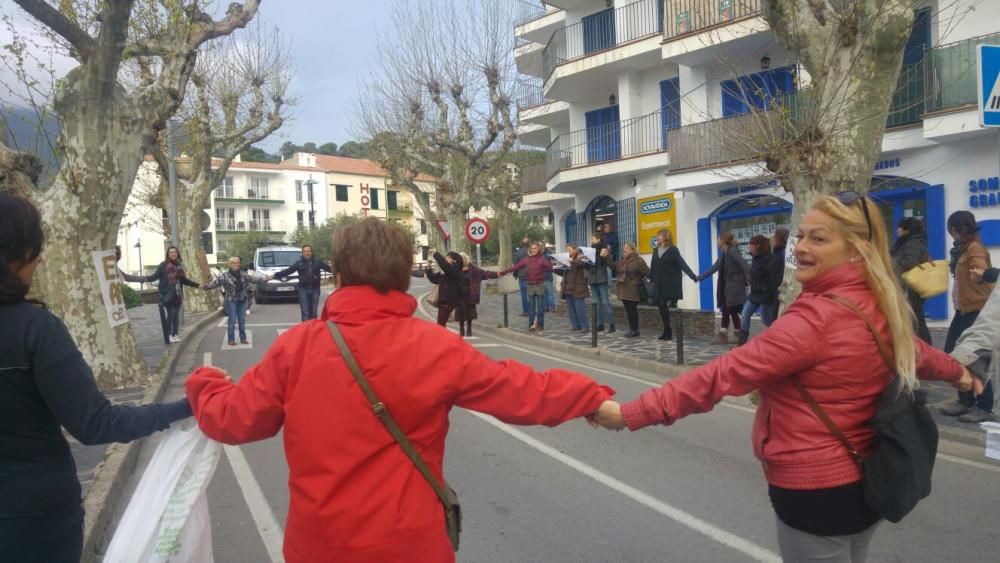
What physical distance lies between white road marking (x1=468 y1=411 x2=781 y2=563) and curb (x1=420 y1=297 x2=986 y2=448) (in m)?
3.06

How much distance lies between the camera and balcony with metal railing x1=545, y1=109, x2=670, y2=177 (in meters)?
21.5

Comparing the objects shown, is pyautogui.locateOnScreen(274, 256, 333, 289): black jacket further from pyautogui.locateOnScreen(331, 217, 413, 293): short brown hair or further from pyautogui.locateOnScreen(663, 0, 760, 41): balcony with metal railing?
pyautogui.locateOnScreen(331, 217, 413, 293): short brown hair

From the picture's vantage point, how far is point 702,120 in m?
19.5

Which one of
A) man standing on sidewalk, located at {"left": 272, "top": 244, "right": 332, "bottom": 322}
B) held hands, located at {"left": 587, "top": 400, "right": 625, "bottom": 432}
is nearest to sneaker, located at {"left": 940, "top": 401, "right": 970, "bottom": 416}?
held hands, located at {"left": 587, "top": 400, "right": 625, "bottom": 432}

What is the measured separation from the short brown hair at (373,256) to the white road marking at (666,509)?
3.06 metres

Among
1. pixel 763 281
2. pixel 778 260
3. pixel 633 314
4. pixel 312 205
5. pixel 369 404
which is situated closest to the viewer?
pixel 369 404

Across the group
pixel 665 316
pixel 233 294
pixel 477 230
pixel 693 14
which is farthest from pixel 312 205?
pixel 665 316

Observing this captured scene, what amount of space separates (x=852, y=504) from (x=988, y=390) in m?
5.85

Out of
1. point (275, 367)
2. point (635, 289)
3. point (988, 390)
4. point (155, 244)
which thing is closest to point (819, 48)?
point (988, 390)

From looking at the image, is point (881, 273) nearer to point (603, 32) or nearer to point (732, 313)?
point (732, 313)

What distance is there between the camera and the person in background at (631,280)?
45.2 ft

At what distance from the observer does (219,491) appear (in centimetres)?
568

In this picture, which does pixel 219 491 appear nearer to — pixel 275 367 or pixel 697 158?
pixel 275 367

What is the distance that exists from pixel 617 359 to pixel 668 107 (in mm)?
11585
